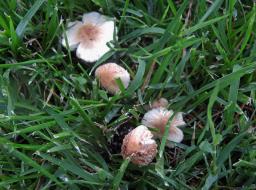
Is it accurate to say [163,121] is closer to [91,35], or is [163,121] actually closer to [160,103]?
[160,103]

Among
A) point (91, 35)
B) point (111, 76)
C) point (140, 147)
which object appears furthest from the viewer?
point (91, 35)

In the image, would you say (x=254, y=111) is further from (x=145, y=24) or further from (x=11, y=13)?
(x=11, y=13)

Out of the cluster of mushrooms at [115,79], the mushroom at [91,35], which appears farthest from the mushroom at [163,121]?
the mushroom at [91,35]

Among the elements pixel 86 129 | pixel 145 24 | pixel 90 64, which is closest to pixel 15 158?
pixel 86 129

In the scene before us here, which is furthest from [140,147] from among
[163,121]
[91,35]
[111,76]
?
[91,35]

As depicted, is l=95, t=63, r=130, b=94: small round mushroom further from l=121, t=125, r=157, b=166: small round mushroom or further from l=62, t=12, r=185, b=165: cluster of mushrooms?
l=121, t=125, r=157, b=166: small round mushroom

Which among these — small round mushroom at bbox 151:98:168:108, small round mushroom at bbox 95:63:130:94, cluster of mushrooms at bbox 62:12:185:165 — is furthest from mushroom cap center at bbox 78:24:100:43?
small round mushroom at bbox 151:98:168:108
